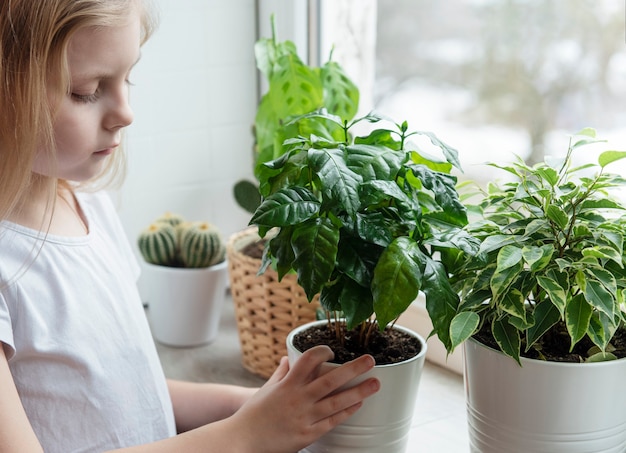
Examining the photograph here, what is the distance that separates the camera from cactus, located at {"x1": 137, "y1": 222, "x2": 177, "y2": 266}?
1.54m

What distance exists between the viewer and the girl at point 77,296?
0.86 meters

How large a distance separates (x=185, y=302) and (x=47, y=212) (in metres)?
0.53

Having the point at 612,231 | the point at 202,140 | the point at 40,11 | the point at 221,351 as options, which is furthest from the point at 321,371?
the point at 202,140

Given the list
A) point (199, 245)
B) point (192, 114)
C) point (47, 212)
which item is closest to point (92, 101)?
point (47, 212)

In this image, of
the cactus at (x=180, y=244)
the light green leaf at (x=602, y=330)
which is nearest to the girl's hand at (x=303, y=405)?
the light green leaf at (x=602, y=330)

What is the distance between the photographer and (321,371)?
0.87m

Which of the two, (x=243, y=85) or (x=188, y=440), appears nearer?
(x=188, y=440)

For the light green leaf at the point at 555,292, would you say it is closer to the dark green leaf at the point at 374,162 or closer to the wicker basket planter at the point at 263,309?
the dark green leaf at the point at 374,162

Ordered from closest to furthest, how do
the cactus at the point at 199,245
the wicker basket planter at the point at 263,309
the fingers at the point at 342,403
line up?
1. the fingers at the point at 342,403
2. the wicker basket planter at the point at 263,309
3. the cactus at the point at 199,245

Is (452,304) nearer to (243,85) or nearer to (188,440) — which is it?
(188,440)

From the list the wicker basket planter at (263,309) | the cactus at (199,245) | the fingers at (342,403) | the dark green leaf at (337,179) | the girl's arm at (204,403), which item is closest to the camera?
the dark green leaf at (337,179)

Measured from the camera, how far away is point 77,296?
3.41ft

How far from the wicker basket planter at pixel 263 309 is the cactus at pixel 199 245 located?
0.09 metres

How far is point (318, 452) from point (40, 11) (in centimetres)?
55
